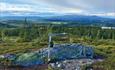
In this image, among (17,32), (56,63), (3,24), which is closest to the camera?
(56,63)

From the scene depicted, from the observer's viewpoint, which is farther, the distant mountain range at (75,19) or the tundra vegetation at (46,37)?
the distant mountain range at (75,19)

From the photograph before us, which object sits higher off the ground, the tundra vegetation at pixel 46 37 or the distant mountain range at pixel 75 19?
the distant mountain range at pixel 75 19

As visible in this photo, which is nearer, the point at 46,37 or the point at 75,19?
the point at 46,37

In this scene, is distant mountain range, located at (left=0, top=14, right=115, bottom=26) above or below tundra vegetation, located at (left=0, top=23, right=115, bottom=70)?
above

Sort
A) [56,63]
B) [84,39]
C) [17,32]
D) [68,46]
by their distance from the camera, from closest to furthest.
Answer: [56,63] < [68,46] < [84,39] < [17,32]

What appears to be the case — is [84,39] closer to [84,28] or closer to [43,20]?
[84,28]

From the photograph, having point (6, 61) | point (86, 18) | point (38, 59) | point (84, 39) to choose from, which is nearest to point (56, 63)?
point (38, 59)

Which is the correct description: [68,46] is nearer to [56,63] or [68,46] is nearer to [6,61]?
[56,63]

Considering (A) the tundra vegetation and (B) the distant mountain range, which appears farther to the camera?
(B) the distant mountain range

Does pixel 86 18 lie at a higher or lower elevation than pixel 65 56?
higher

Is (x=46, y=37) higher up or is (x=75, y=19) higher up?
(x=75, y=19)

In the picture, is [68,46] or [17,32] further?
[17,32]
